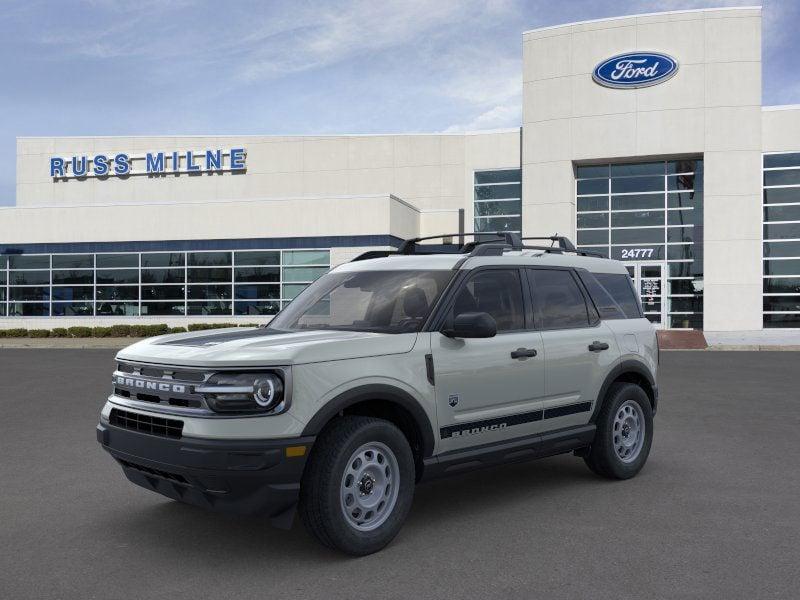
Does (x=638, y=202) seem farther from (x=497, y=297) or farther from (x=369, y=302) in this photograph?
(x=369, y=302)

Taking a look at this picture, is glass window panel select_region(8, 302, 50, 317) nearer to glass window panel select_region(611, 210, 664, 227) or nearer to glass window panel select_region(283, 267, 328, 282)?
glass window panel select_region(283, 267, 328, 282)

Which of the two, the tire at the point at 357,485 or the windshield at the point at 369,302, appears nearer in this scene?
the tire at the point at 357,485

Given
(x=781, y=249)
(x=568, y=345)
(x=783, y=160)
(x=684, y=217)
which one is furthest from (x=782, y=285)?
(x=568, y=345)

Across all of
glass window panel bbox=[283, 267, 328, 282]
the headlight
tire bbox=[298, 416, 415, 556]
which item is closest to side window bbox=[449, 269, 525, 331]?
tire bbox=[298, 416, 415, 556]

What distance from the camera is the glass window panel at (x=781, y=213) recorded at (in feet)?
108

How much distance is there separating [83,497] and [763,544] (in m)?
5.09

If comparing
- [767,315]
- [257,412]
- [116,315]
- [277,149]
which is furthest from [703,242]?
[257,412]

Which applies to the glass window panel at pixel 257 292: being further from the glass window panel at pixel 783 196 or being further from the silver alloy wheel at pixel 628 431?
the silver alloy wheel at pixel 628 431

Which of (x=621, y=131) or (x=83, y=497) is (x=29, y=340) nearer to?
(x=621, y=131)

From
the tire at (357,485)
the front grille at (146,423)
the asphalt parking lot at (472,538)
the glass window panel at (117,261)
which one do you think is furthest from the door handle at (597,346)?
the glass window panel at (117,261)

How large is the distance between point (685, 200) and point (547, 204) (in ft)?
18.8

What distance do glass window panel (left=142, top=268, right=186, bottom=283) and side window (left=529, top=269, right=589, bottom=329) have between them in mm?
32095

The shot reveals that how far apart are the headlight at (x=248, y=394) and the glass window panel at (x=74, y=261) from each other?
35.7 metres

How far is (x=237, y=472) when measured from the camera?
15.0 ft
